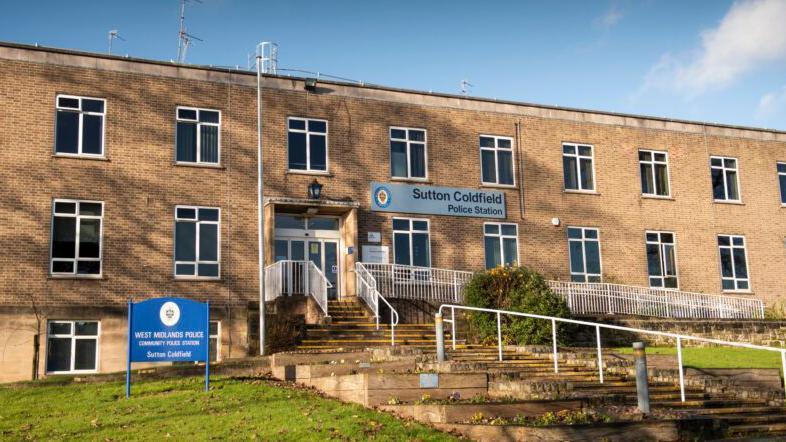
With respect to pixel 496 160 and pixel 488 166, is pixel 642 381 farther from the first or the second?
pixel 496 160

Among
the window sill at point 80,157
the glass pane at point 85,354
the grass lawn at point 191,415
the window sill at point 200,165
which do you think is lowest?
the grass lawn at point 191,415

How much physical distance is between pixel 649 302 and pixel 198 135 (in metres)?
14.1

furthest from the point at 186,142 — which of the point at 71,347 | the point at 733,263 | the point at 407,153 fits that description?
the point at 733,263

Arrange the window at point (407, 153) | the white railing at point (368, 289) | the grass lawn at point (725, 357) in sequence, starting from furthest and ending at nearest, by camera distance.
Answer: the window at point (407, 153)
the white railing at point (368, 289)
the grass lawn at point (725, 357)

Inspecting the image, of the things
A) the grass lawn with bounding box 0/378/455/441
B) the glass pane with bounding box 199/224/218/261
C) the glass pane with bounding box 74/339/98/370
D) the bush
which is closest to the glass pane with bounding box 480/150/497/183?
the bush

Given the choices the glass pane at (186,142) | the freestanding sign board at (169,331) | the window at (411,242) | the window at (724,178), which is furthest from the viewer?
the window at (724,178)

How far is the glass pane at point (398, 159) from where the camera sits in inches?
977

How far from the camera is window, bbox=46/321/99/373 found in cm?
1994

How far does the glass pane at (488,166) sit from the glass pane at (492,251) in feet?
6.01

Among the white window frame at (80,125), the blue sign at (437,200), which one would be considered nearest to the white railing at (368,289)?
the blue sign at (437,200)

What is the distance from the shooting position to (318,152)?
24.0m

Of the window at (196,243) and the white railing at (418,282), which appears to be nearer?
the window at (196,243)

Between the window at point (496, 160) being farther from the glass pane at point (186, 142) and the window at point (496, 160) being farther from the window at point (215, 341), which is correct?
the window at point (215, 341)

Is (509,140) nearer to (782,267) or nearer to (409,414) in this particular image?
(782,267)
